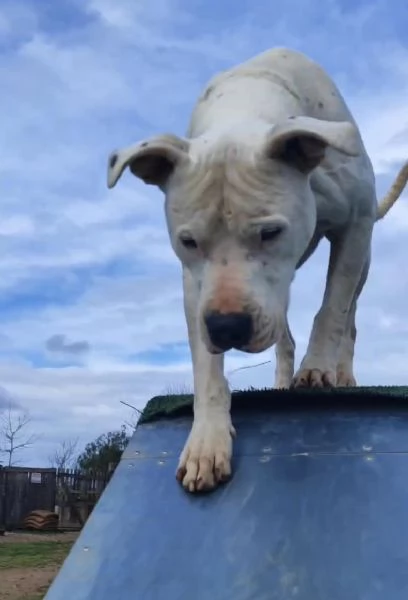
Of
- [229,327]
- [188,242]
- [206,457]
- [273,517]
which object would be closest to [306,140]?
Answer: [188,242]

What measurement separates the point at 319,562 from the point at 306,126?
117 cm

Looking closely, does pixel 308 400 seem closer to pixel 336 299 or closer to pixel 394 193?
pixel 336 299

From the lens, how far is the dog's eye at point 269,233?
2.63m

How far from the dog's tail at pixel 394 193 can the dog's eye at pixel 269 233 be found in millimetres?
2406

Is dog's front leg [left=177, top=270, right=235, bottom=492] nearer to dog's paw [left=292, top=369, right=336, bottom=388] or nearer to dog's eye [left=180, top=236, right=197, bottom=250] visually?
dog's eye [left=180, top=236, right=197, bottom=250]

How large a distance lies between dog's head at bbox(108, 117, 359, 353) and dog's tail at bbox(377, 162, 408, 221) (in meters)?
2.23

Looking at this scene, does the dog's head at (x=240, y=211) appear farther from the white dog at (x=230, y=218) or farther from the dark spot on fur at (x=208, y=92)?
the dark spot on fur at (x=208, y=92)

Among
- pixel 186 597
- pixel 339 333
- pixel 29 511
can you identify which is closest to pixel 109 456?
pixel 29 511

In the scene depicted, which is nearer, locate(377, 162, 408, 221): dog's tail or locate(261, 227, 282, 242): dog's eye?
locate(261, 227, 282, 242): dog's eye

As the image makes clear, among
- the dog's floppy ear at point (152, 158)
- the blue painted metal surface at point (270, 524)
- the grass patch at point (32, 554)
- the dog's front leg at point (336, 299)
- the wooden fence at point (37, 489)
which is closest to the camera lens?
the blue painted metal surface at point (270, 524)

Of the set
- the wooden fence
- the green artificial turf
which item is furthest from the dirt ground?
the green artificial turf

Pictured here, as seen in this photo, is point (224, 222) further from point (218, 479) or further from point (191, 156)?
point (218, 479)

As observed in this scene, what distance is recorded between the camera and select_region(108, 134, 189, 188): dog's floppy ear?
2745 millimetres

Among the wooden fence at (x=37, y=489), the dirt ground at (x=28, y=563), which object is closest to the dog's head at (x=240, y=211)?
the dirt ground at (x=28, y=563)
